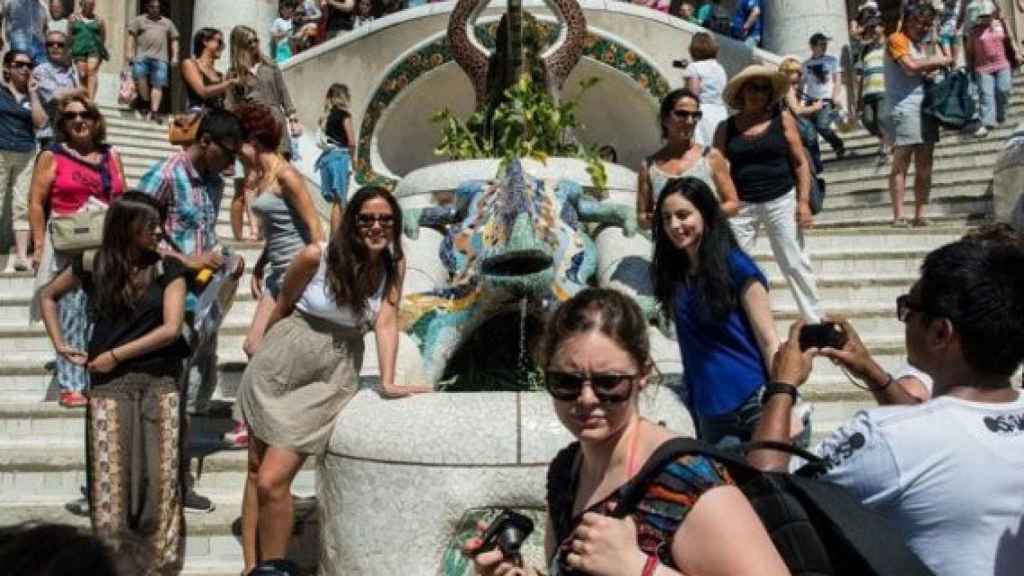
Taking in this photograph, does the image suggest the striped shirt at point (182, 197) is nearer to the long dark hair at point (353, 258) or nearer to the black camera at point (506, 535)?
the long dark hair at point (353, 258)

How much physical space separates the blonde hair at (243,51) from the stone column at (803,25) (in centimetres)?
837

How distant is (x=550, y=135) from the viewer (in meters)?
6.64

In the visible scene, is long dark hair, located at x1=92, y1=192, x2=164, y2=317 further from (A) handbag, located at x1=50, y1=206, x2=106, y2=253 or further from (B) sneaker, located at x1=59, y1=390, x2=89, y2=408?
(B) sneaker, located at x1=59, y1=390, x2=89, y2=408

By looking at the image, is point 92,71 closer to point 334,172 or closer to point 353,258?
point 334,172

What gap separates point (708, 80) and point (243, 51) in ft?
13.3

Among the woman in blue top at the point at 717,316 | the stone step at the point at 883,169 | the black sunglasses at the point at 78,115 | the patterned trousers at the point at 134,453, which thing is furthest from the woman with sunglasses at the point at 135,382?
the stone step at the point at 883,169

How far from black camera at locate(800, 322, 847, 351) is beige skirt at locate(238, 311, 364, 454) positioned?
1925 mm

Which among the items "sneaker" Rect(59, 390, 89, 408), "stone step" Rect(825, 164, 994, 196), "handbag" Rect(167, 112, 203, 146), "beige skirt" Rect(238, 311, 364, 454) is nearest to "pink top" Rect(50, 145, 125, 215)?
"handbag" Rect(167, 112, 203, 146)

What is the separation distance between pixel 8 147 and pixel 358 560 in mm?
6632

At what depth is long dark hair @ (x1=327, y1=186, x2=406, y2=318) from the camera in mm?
3936

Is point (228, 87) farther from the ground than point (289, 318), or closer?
farther from the ground

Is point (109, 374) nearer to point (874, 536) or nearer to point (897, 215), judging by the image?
point (874, 536)

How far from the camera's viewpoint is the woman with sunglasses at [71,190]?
573 cm

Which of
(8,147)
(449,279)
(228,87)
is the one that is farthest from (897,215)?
(8,147)
